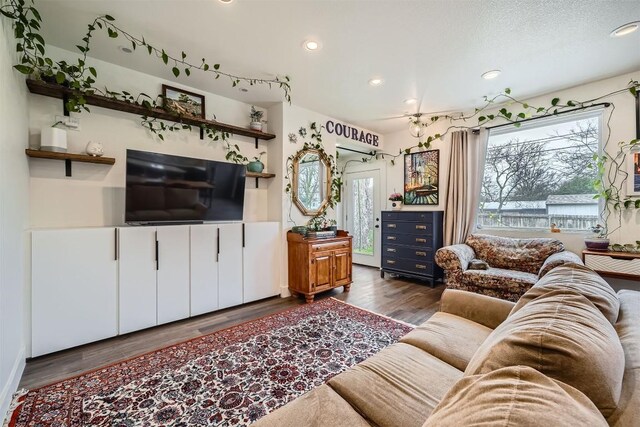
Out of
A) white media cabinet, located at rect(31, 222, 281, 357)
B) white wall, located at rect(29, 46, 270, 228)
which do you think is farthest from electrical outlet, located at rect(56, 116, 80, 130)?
white media cabinet, located at rect(31, 222, 281, 357)

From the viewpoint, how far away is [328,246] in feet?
12.5

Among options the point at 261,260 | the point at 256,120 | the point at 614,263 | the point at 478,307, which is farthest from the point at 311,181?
the point at 614,263

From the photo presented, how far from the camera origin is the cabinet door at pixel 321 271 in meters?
3.60

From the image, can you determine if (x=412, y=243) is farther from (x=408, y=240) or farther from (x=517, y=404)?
(x=517, y=404)

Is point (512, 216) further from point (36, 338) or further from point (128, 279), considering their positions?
point (36, 338)

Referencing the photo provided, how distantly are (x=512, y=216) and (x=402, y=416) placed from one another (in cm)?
399

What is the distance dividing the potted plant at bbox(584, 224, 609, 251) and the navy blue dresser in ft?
5.58

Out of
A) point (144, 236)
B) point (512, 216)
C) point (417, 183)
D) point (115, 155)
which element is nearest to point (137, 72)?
point (115, 155)

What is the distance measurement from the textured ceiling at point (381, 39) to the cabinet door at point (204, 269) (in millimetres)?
1782

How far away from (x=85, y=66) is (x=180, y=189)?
1.44 m

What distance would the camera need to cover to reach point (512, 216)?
397 cm

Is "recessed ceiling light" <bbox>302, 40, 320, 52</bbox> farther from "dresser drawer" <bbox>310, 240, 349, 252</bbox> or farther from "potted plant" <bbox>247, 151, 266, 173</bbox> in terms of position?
"dresser drawer" <bbox>310, 240, 349, 252</bbox>

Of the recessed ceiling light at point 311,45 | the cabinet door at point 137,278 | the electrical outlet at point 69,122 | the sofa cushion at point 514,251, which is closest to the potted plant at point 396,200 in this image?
the sofa cushion at point 514,251

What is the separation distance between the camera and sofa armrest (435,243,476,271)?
338cm
